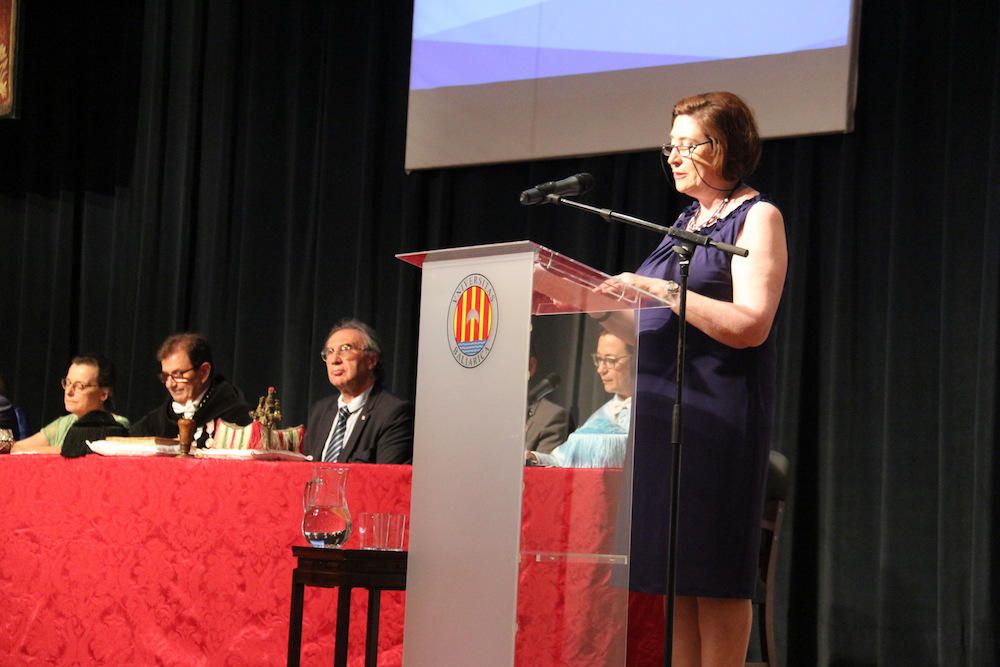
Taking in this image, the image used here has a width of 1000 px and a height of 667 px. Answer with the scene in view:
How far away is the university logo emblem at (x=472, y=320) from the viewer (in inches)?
77.1

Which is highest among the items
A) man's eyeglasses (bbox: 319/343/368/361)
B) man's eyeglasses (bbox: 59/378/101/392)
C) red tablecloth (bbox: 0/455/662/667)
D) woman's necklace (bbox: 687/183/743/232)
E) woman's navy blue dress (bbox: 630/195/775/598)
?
woman's necklace (bbox: 687/183/743/232)

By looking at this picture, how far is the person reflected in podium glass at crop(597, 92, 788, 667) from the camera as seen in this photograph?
78.2 inches

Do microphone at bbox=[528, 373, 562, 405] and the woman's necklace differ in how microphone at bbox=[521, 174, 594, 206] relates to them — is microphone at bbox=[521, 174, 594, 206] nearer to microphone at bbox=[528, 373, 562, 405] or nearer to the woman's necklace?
the woman's necklace

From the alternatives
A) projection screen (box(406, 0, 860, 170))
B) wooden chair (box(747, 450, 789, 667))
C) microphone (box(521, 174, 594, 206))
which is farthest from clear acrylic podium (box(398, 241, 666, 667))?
projection screen (box(406, 0, 860, 170))

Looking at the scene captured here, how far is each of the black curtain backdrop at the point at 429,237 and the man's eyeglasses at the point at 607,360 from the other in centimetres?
273

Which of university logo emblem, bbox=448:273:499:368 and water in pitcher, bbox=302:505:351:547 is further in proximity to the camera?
water in pitcher, bbox=302:505:351:547

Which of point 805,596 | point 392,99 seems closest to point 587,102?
point 392,99

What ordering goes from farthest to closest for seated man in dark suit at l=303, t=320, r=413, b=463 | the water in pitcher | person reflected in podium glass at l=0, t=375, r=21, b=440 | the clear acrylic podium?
person reflected in podium glass at l=0, t=375, r=21, b=440 → seated man in dark suit at l=303, t=320, r=413, b=463 → the water in pitcher → the clear acrylic podium

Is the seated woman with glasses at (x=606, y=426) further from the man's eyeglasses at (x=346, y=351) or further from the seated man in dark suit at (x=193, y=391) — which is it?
the seated man in dark suit at (x=193, y=391)

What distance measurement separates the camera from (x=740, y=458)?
2.02 m

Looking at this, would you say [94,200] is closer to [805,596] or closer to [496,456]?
[805,596]

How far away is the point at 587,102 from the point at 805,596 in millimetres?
2334

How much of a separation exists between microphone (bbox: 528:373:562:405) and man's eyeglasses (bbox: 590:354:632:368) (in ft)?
0.32

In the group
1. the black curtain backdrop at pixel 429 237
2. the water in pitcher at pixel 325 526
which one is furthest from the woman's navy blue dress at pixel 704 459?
the black curtain backdrop at pixel 429 237
